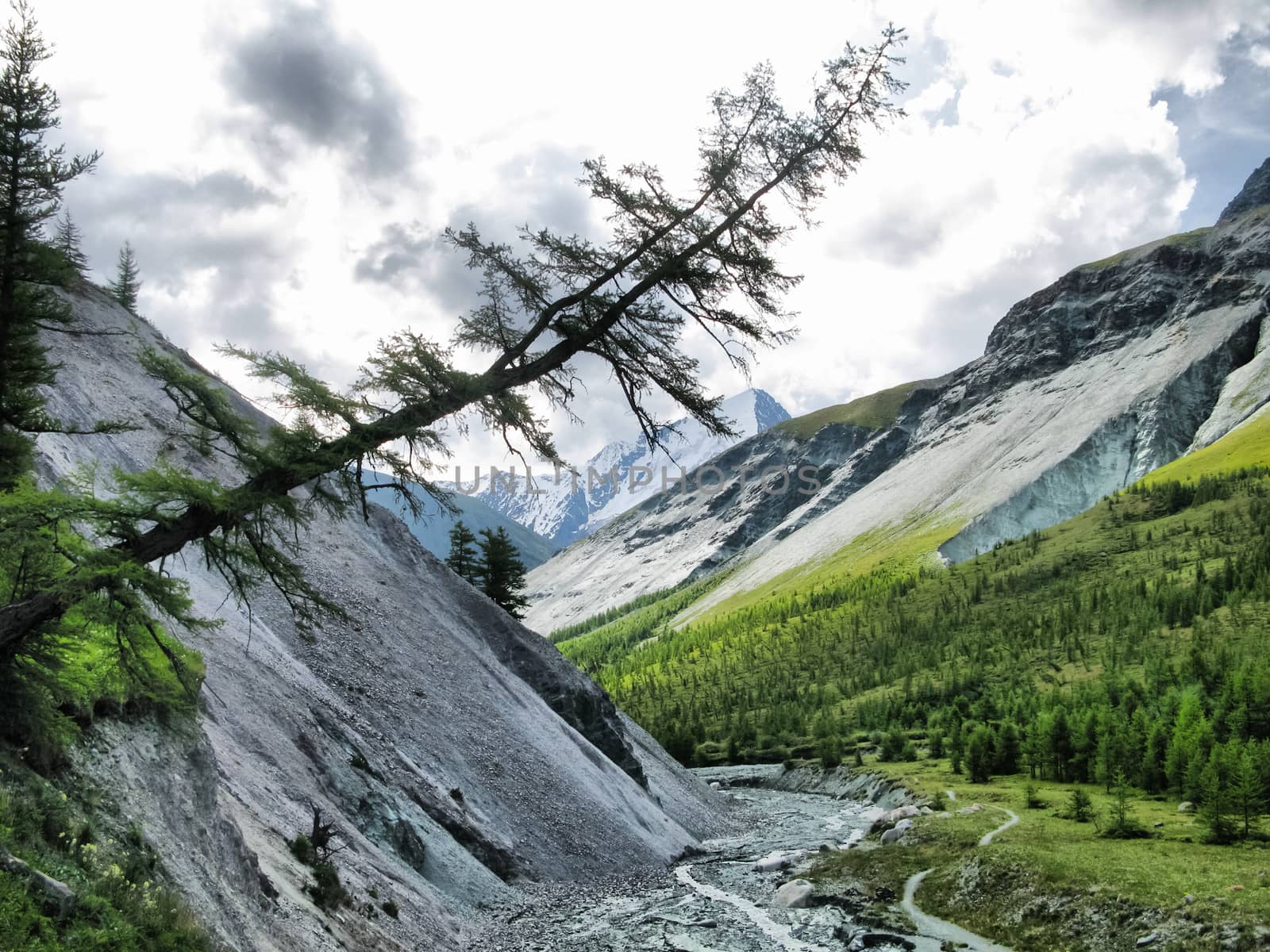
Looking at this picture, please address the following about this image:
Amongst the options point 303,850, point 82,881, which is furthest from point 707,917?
point 82,881

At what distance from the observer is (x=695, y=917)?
34.4 m

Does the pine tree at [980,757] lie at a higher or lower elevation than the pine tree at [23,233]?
lower

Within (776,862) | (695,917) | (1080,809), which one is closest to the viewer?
(695,917)

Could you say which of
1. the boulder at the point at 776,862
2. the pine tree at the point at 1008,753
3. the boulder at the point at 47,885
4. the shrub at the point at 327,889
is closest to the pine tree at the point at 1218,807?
the boulder at the point at 776,862

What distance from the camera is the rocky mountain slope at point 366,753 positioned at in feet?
53.4

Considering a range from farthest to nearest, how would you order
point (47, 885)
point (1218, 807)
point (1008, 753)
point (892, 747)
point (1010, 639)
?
point (1010, 639) → point (892, 747) → point (1008, 753) → point (1218, 807) → point (47, 885)

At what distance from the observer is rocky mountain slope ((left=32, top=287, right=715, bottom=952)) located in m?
16.3

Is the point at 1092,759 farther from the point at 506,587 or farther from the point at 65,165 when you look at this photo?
the point at 65,165

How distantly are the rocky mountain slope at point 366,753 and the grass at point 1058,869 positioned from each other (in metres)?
14.4

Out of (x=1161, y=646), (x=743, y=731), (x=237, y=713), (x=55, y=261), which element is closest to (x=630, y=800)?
(x=237, y=713)

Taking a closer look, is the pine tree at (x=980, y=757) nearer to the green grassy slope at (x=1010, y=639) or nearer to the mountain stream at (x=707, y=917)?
the green grassy slope at (x=1010, y=639)

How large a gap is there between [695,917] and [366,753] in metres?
16.1

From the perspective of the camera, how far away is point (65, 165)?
15.2m

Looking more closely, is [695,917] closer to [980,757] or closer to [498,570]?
[498,570]
